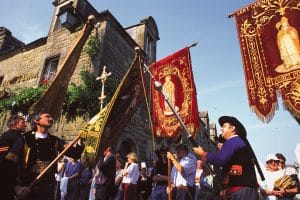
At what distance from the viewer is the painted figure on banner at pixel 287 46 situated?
5.30m

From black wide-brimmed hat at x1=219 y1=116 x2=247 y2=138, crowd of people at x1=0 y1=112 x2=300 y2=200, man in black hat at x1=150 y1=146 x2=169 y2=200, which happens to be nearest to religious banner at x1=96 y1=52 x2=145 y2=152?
crowd of people at x1=0 y1=112 x2=300 y2=200

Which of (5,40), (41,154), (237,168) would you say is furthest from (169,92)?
(5,40)

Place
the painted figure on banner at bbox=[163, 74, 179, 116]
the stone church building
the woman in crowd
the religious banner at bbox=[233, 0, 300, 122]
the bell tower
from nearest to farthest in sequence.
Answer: the religious banner at bbox=[233, 0, 300, 122] < the woman in crowd < the painted figure on banner at bbox=[163, 74, 179, 116] < the bell tower < the stone church building

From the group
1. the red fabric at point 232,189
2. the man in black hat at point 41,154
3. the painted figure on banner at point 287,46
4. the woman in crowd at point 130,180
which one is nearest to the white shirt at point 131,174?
the woman in crowd at point 130,180

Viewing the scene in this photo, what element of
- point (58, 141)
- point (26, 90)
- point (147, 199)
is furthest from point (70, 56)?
point (26, 90)

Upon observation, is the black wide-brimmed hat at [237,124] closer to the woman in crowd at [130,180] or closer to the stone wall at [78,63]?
the woman in crowd at [130,180]

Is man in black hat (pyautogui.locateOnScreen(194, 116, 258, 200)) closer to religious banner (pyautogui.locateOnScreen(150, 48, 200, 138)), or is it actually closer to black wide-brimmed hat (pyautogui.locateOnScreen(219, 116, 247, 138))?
black wide-brimmed hat (pyautogui.locateOnScreen(219, 116, 247, 138))

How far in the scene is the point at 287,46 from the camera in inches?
215

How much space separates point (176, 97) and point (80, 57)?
649 cm

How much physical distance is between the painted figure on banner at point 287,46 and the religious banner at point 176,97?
95.4 inches

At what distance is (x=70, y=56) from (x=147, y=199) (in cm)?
582

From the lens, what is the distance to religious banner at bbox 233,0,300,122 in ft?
17.1

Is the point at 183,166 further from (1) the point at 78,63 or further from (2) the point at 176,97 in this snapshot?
(1) the point at 78,63

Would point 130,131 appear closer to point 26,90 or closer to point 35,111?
point 26,90
